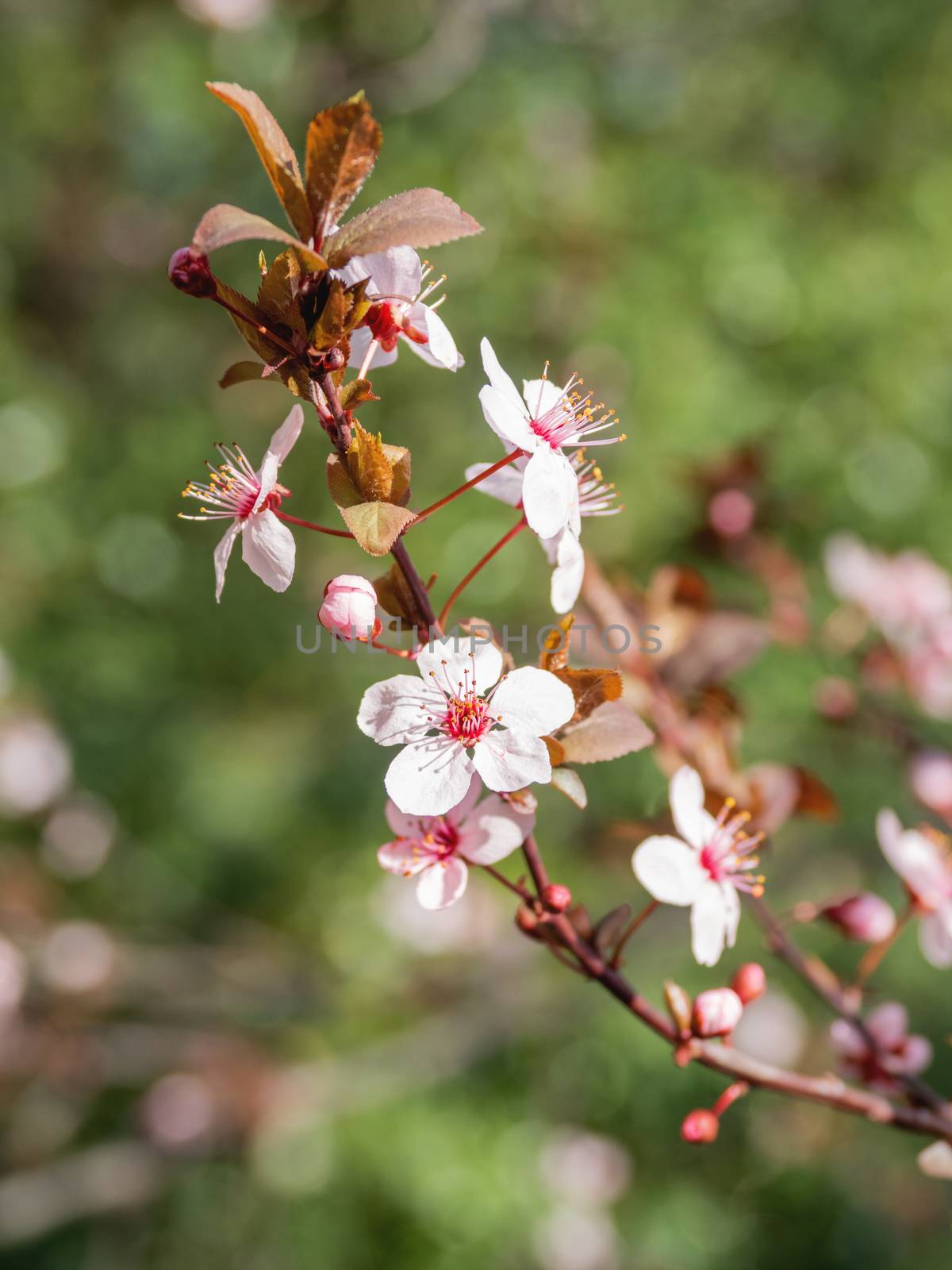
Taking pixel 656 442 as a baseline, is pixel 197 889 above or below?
below

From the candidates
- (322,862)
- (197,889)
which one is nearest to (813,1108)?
(322,862)

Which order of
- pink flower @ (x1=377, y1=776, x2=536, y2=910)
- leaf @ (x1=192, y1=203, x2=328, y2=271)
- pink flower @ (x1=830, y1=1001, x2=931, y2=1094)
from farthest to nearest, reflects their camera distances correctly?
pink flower @ (x1=830, y1=1001, x2=931, y2=1094) < pink flower @ (x1=377, y1=776, x2=536, y2=910) < leaf @ (x1=192, y1=203, x2=328, y2=271)

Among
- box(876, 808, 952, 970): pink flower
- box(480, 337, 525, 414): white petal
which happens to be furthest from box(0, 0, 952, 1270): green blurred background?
box(480, 337, 525, 414): white petal

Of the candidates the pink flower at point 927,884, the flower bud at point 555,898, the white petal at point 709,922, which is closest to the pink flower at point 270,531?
the flower bud at point 555,898

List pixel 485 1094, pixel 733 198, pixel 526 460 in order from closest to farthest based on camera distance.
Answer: pixel 526 460 → pixel 485 1094 → pixel 733 198

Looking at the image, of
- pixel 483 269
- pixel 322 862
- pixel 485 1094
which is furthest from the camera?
pixel 483 269

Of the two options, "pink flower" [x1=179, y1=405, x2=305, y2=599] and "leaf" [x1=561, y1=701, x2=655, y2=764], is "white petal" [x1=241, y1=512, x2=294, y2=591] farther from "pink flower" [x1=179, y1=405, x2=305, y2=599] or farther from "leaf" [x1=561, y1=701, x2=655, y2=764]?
"leaf" [x1=561, y1=701, x2=655, y2=764]

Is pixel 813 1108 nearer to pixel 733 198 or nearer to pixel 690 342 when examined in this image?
pixel 690 342
